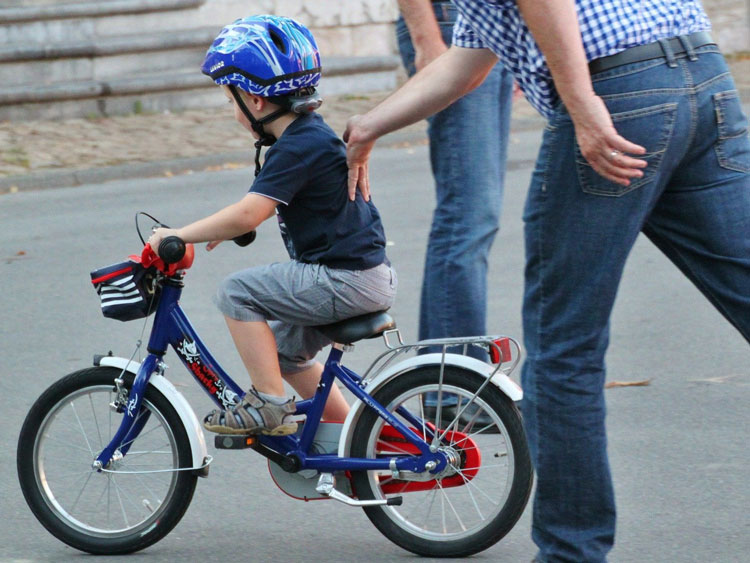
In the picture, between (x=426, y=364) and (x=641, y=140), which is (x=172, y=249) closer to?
(x=426, y=364)

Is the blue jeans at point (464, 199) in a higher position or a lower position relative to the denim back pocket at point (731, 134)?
lower

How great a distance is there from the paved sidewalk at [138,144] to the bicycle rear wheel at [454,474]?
7.29 meters

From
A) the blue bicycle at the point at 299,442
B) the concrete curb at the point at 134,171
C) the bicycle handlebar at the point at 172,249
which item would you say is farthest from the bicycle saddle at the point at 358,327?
the concrete curb at the point at 134,171

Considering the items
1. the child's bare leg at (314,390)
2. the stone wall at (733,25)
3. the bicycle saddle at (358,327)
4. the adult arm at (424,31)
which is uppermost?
the adult arm at (424,31)

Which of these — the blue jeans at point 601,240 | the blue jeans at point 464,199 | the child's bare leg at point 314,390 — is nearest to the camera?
the blue jeans at point 601,240

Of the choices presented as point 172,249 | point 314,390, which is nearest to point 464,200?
point 314,390

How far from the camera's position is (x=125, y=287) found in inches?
137

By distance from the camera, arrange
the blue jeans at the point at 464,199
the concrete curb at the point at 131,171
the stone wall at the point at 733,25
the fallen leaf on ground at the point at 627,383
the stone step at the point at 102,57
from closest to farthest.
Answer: the blue jeans at the point at 464,199 < the fallen leaf on ground at the point at 627,383 < the concrete curb at the point at 131,171 < the stone step at the point at 102,57 < the stone wall at the point at 733,25

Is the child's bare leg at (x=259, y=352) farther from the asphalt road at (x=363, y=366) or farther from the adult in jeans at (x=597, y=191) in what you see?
the adult in jeans at (x=597, y=191)

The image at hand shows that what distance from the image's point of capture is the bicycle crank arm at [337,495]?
137 inches

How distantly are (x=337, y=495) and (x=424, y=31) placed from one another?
60.7 inches

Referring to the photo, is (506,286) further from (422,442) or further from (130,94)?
(130,94)

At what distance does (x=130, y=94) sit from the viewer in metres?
13.7

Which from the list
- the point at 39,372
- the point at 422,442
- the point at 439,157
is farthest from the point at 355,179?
the point at 39,372
